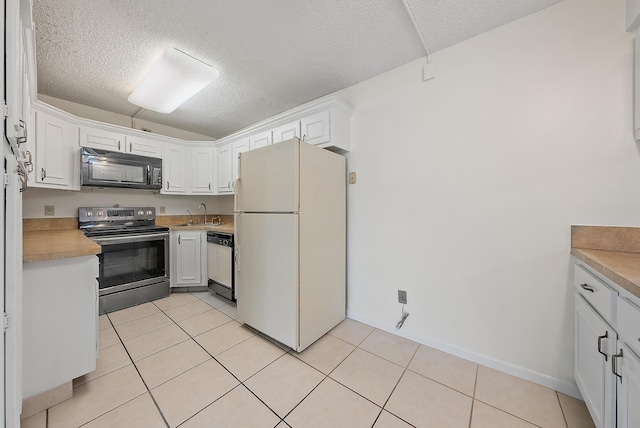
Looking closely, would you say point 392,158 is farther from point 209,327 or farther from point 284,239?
point 209,327

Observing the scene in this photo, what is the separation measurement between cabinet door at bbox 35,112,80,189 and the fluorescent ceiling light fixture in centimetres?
81

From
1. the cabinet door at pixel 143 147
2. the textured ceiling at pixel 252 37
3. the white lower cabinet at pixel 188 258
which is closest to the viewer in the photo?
the textured ceiling at pixel 252 37

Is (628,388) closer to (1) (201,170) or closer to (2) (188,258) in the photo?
(2) (188,258)

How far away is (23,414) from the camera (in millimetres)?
1290

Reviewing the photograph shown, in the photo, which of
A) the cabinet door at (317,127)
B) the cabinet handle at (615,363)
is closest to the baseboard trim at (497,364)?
the cabinet handle at (615,363)

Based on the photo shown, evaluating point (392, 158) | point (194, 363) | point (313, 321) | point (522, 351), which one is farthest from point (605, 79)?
point (194, 363)

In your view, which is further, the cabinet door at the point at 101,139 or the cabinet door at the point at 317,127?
the cabinet door at the point at 101,139

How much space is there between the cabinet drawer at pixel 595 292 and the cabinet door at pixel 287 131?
238 cm

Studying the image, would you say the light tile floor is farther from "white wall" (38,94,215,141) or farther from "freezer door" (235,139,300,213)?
"white wall" (38,94,215,141)

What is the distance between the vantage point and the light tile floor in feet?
4.22

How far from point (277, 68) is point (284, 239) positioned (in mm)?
1603

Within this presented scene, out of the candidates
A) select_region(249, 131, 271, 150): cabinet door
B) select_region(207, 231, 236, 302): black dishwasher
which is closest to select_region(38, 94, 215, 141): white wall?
select_region(249, 131, 271, 150): cabinet door

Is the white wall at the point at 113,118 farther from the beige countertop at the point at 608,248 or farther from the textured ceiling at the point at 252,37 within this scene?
the beige countertop at the point at 608,248

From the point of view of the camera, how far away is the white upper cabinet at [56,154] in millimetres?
2289
